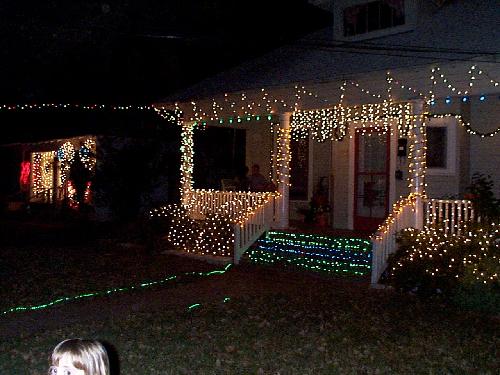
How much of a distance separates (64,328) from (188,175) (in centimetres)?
804

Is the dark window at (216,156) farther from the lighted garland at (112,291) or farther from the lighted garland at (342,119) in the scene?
the lighted garland at (112,291)

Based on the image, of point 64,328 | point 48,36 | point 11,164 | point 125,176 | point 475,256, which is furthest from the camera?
point 48,36

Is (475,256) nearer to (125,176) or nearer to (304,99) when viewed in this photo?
(304,99)

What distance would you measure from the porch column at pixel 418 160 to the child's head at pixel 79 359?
30.0 feet

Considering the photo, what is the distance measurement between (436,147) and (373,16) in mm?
3000

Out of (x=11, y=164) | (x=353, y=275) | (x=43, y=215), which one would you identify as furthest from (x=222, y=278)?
(x=11, y=164)

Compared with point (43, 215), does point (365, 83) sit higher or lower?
higher

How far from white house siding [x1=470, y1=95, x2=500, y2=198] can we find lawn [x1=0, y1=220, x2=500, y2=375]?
353 cm

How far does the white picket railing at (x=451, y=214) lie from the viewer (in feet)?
37.1

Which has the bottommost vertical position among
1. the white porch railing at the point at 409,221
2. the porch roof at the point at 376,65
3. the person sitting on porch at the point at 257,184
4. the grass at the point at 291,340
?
the grass at the point at 291,340

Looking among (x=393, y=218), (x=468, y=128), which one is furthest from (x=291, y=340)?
(x=468, y=128)

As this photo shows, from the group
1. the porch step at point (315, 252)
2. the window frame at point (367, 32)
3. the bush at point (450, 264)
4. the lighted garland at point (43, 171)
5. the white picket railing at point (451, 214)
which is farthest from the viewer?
the lighted garland at point (43, 171)

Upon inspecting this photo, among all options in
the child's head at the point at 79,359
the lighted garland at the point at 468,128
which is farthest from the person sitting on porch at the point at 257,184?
the child's head at the point at 79,359

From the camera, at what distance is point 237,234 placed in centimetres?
1373
